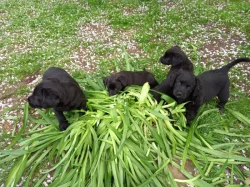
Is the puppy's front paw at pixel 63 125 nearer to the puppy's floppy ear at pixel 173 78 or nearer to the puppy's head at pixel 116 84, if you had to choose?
the puppy's head at pixel 116 84

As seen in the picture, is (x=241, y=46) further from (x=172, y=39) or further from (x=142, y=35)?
(x=142, y=35)

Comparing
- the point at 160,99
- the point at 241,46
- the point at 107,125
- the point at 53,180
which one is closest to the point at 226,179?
the point at 160,99

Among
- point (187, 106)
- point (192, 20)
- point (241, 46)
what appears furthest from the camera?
point (192, 20)

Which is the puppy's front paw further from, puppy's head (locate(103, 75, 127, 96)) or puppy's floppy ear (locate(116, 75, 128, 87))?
puppy's floppy ear (locate(116, 75, 128, 87))

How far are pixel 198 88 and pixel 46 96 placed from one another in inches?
91.8

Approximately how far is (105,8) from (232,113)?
5.70 metres

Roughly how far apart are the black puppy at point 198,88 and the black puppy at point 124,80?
75 cm

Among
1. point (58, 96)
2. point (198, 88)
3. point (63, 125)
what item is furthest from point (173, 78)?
point (63, 125)

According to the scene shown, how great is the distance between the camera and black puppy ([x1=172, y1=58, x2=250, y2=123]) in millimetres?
4029

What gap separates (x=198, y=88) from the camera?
414 centimetres

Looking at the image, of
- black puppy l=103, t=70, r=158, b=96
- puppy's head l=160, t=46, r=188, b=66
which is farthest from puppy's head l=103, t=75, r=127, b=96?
puppy's head l=160, t=46, r=188, b=66

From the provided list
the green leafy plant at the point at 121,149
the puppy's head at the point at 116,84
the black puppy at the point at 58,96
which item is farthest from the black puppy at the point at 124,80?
the black puppy at the point at 58,96

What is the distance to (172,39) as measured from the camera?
7016 mm

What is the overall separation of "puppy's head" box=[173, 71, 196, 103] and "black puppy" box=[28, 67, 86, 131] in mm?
1508
